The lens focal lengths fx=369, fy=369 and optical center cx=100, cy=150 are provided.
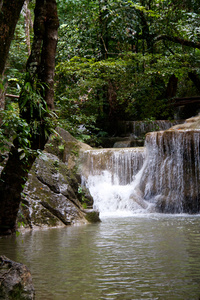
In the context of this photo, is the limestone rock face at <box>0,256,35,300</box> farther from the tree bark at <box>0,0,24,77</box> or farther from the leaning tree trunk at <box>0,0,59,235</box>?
the leaning tree trunk at <box>0,0,59,235</box>

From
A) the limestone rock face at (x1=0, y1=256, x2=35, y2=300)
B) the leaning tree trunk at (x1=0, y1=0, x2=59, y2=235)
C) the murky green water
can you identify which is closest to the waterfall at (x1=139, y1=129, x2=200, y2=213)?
the murky green water

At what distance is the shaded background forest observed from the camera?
17531mm

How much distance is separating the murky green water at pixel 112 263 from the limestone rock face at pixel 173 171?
18.8ft

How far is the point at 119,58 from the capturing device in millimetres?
18766

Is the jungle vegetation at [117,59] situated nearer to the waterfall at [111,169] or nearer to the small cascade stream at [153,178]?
the waterfall at [111,169]

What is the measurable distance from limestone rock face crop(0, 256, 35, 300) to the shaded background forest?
13.9 metres

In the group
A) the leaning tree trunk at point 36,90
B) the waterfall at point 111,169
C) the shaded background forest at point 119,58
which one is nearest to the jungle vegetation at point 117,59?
the shaded background forest at point 119,58

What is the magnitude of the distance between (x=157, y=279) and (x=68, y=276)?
2.72 feet

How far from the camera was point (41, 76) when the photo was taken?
5.36 metres

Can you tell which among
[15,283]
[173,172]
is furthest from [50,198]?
[173,172]

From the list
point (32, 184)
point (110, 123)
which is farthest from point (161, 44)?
point (32, 184)

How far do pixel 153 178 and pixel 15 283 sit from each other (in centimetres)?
1061

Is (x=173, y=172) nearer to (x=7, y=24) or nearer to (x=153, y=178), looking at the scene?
(x=153, y=178)

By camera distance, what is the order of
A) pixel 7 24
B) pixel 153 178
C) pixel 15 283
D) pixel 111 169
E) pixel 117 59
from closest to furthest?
pixel 15 283
pixel 7 24
pixel 153 178
pixel 111 169
pixel 117 59
